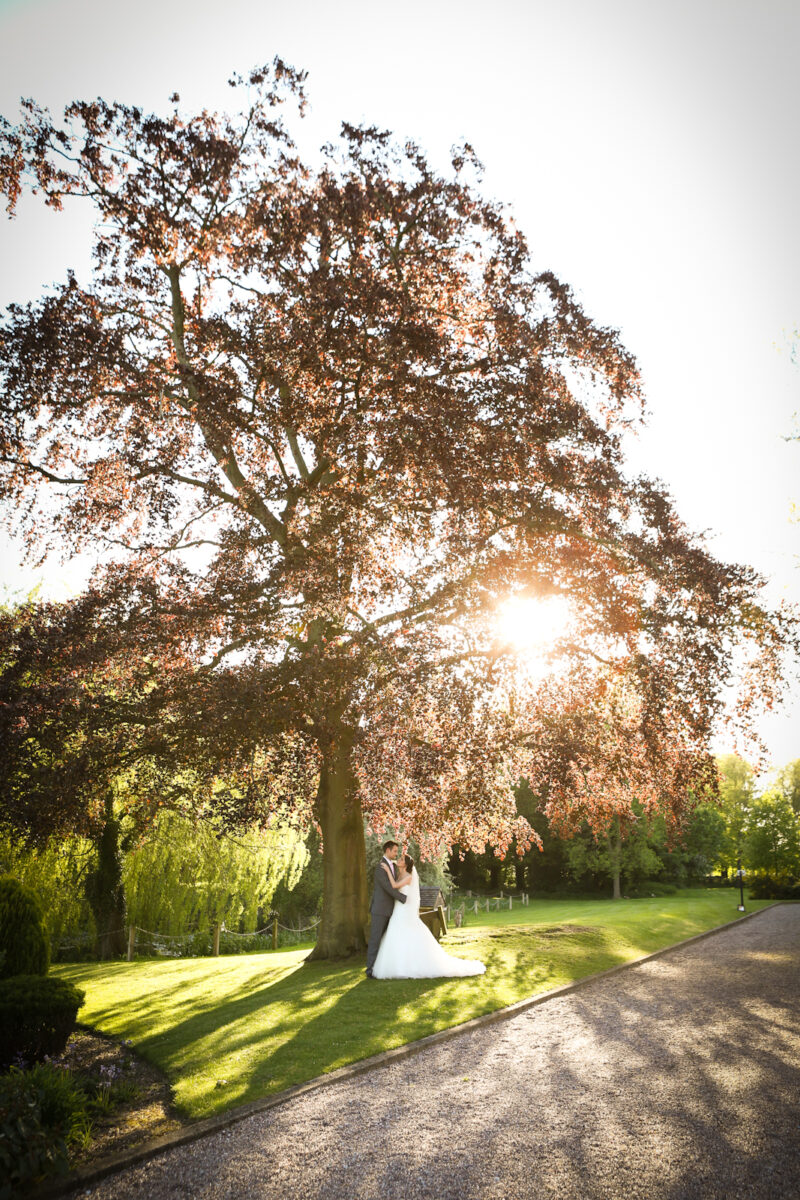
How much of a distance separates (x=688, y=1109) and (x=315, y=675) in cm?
767

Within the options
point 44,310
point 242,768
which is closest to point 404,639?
point 242,768

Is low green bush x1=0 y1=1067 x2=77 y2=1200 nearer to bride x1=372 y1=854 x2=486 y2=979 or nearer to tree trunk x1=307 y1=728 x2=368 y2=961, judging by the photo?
bride x1=372 y1=854 x2=486 y2=979

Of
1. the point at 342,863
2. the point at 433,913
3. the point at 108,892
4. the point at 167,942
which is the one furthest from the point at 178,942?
the point at 342,863

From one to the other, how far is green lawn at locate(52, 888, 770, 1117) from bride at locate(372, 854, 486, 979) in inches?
13.2

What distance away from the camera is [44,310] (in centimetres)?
1347

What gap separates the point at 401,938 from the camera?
13.5 meters

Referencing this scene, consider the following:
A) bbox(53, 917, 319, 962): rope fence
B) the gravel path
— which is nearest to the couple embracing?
the gravel path

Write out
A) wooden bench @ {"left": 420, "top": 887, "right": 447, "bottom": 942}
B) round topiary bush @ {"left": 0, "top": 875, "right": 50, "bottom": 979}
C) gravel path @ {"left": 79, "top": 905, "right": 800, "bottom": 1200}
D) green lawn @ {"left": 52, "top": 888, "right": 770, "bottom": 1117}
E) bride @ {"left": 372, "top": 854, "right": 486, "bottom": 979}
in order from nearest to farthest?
gravel path @ {"left": 79, "top": 905, "right": 800, "bottom": 1200} < green lawn @ {"left": 52, "top": 888, "right": 770, "bottom": 1117} < round topiary bush @ {"left": 0, "top": 875, "right": 50, "bottom": 979} < bride @ {"left": 372, "top": 854, "right": 486, "bottom": 979} < wooden bench @ {"left": 420, "top": 887, "right": 447, "bottom": 942}

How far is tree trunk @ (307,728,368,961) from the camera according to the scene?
16.2 metres

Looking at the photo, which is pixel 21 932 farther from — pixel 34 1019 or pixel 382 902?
pixel 382 902

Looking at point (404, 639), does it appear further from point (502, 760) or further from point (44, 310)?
point (44, 310)

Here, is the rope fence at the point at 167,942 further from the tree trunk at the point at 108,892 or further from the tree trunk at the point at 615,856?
the tree trunk at the point at 615,856

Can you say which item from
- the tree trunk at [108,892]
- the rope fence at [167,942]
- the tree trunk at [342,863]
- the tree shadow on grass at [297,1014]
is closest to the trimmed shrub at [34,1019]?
the tree shadow on grass at [297,1014]

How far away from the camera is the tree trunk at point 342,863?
16.2 meters
